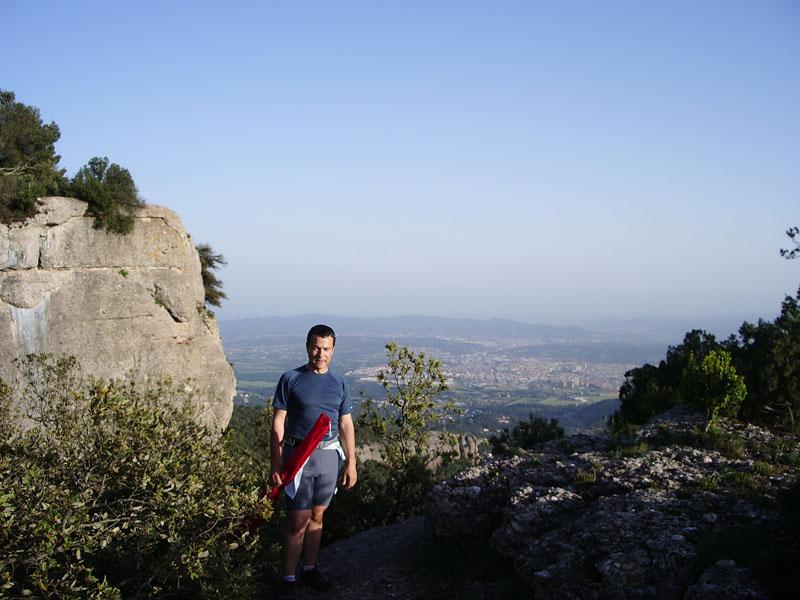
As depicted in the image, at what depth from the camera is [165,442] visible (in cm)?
689

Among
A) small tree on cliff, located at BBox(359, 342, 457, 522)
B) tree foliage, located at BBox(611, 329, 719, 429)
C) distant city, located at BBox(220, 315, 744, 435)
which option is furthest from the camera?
distant city, located at BBox(220, 315, 744, 435)

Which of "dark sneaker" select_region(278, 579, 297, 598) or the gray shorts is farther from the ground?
the gray shorts

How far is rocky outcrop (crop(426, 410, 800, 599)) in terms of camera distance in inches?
221

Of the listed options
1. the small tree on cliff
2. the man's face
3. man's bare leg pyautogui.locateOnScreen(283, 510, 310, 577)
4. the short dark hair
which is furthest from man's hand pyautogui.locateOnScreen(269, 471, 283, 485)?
the small tree on cliff

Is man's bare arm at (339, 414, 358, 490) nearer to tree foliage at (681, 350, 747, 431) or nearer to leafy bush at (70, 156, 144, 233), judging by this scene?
tree foliage at (681, 350, 747, 431)

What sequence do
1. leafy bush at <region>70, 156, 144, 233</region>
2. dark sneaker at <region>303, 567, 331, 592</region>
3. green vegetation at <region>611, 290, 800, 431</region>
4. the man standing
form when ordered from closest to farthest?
the man standing
dark sneaker at <region>303, 567, 331, 592</region>
green vegetation at <region>611, 290, 800, 431</region>
leafy bush at <region>70, 156, 144, 233</region>

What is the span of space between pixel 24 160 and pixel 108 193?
490 centimetres

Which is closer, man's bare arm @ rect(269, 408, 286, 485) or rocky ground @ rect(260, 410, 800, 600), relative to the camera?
rocky ground @ rect(260, 410, 800, 600)

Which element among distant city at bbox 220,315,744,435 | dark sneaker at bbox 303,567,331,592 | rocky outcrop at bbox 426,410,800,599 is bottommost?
distant city at bbox 220,315,744,435

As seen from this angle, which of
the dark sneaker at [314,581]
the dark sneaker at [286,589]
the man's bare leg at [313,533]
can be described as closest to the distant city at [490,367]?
the dark sneaker at [314,581]

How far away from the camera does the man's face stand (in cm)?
660

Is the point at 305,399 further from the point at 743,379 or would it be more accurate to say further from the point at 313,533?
the point at 743,379

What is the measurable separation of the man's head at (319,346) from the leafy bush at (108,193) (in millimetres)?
20014

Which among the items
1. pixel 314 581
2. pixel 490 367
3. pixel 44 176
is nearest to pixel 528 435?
pixel 314 581
